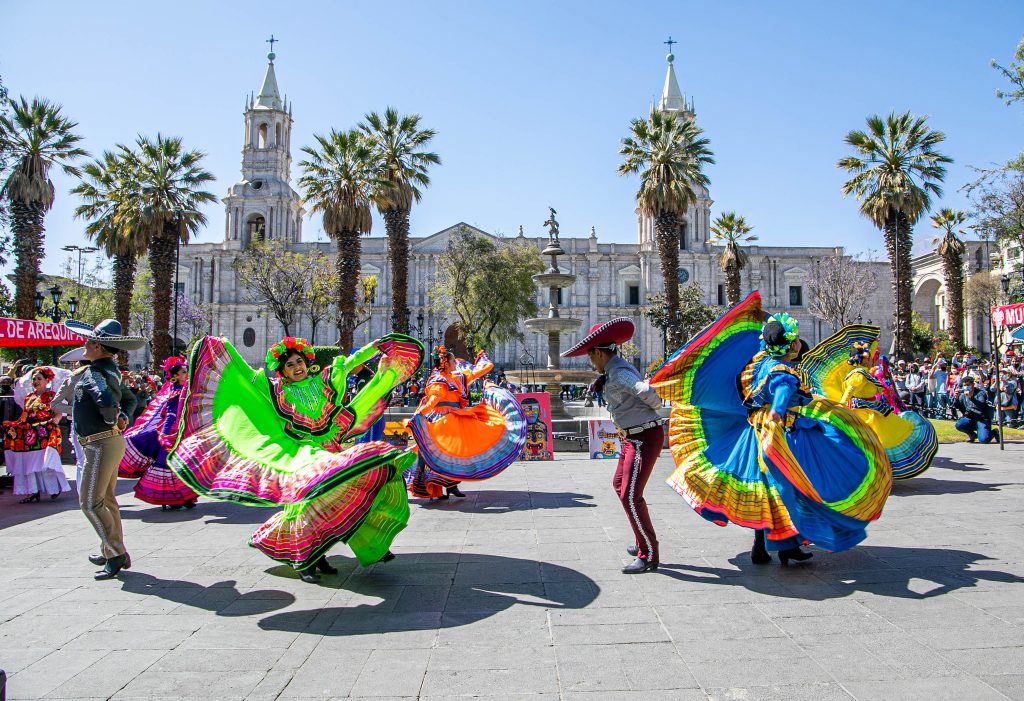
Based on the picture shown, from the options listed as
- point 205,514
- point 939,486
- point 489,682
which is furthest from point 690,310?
point 489,682

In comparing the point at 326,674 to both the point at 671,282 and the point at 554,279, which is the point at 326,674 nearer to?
the point at 554,279

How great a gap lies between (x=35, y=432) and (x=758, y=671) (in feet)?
31.2

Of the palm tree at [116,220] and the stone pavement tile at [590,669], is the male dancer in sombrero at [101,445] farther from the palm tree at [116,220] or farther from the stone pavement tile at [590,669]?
the palm tree at [116,220]

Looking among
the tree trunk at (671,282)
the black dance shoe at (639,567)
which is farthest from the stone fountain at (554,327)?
the black dance shoe at (639,567)

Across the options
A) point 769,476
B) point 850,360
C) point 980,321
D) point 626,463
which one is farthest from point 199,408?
point 980,321

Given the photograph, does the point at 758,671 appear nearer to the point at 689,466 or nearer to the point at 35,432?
the point at 689,466

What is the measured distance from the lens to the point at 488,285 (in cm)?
3703

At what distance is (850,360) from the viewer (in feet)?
28.5

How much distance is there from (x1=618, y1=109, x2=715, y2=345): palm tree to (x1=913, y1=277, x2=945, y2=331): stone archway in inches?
1437

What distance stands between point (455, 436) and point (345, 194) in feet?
69.7

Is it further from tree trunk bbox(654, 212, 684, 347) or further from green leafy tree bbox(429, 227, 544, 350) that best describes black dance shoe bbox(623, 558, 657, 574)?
green leafy tree bbox(429, 227, 544, 350)

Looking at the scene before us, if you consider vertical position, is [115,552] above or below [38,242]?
below

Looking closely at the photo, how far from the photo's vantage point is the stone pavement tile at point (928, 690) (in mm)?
3225

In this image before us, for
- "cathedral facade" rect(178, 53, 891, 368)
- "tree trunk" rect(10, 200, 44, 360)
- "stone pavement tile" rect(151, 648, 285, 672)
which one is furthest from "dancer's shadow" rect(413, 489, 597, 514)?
"cathedral facade" rect(178, 53, 891, 368)
